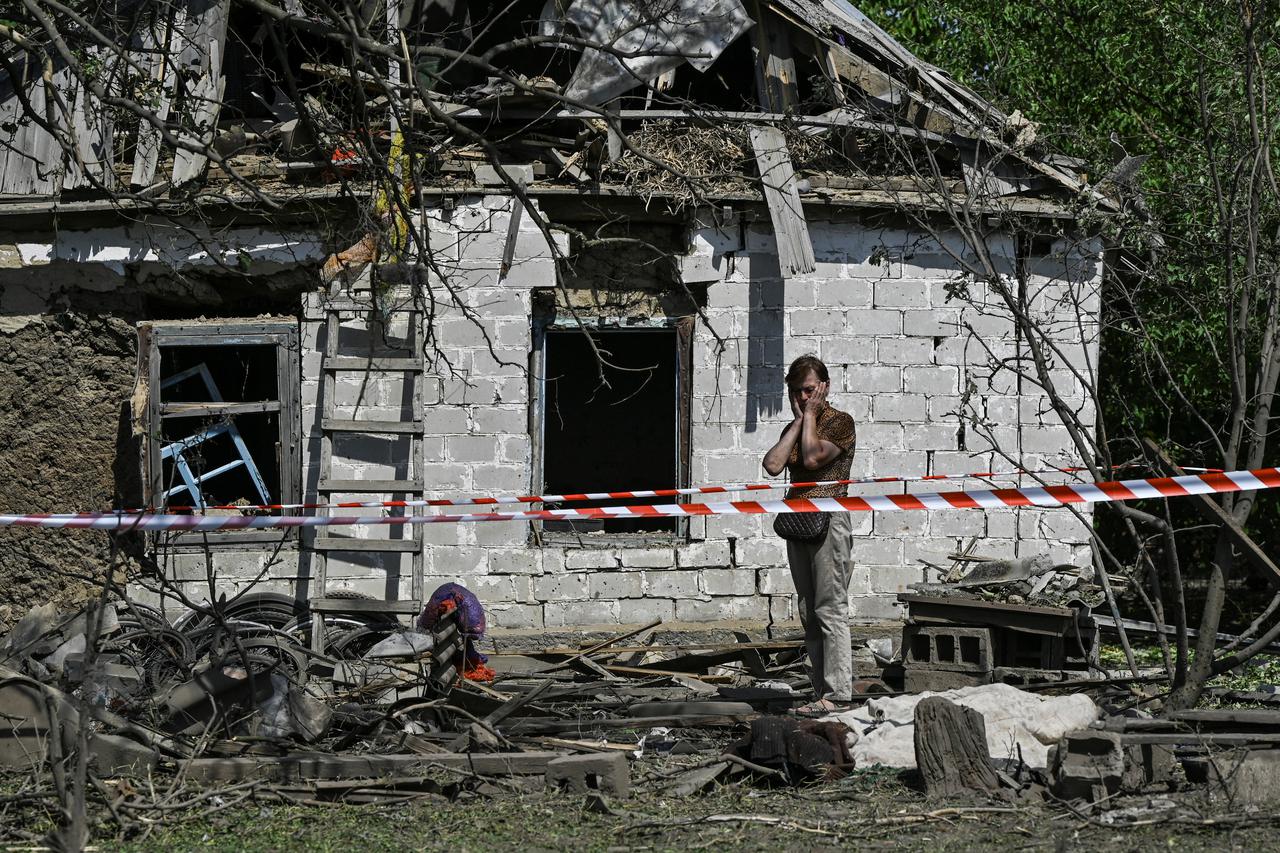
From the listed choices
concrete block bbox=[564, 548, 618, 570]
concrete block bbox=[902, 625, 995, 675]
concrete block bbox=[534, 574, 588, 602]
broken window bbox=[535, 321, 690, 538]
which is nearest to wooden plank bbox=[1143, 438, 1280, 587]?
concrete block bbox=[902, 625, 995, 675]

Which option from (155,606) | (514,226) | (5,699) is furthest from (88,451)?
(5,699)

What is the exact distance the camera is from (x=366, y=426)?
8859mm

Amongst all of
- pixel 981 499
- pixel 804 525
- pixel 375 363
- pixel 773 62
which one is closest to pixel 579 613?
pixel 375 363

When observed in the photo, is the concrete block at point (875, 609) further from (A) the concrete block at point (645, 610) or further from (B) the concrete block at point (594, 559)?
(B) the concrete block at point (594, 559)

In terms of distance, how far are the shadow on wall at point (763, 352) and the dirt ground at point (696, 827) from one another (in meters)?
4.46

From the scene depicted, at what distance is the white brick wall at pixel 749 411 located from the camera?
360 inches

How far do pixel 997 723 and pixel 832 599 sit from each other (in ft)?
3.53

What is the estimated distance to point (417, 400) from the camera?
29.5 ft

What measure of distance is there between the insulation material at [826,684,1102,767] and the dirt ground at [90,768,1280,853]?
507 millimetres

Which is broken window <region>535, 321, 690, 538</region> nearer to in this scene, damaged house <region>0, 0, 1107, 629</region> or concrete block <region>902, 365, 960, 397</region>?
damaged house <region>0, 0, 1107, 629</region>

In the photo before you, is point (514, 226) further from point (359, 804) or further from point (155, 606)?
point (359, 804)

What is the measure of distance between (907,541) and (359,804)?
5220 millimetres

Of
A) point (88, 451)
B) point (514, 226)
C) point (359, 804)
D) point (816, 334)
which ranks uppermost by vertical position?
point (514, 226)

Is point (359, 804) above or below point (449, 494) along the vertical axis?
below
